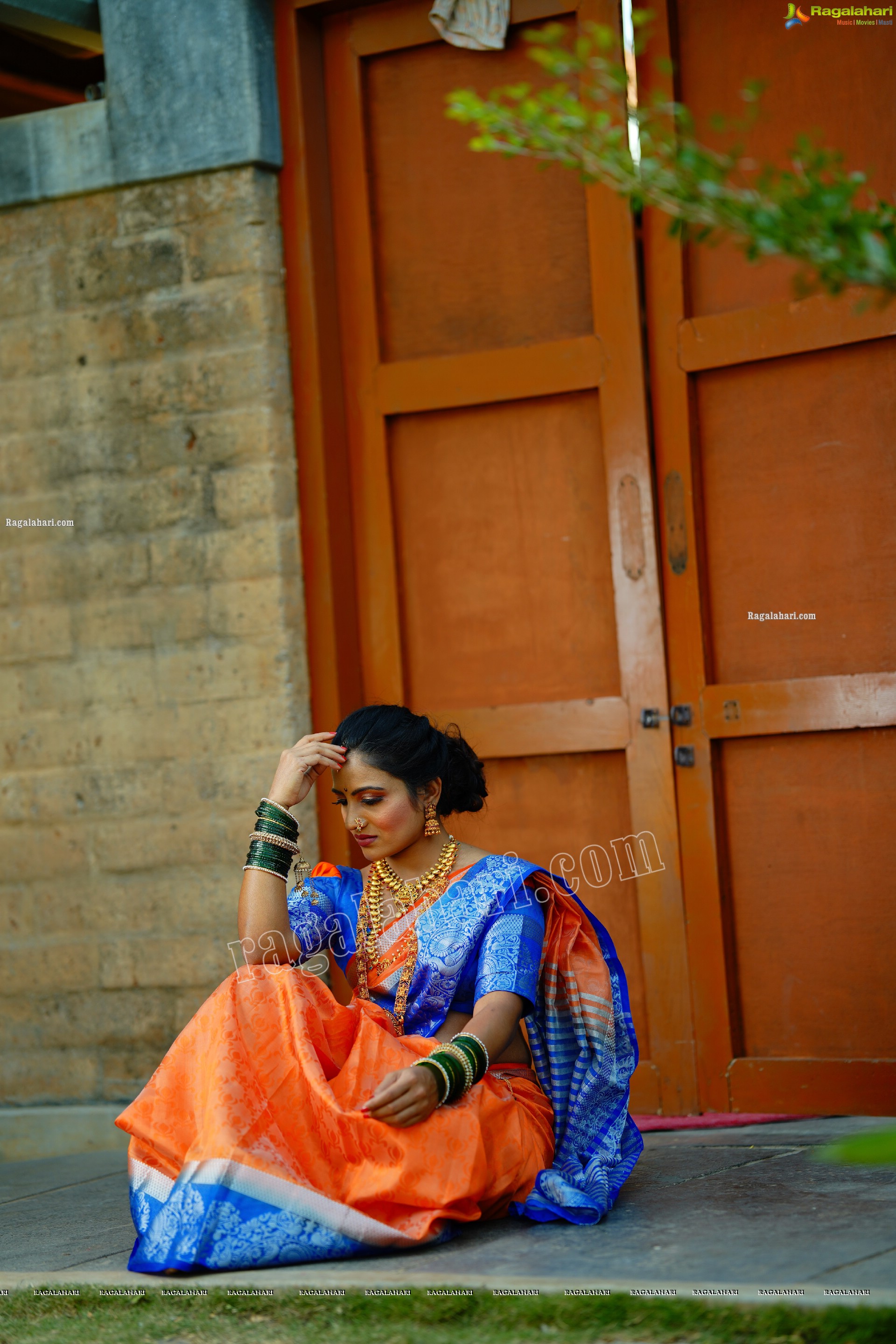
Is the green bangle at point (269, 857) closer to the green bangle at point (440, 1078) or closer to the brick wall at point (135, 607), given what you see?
the green bangle at point (440, 1078)

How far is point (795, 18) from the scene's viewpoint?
3.88 m

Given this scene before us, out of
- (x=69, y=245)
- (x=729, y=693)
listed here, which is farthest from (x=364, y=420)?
(x=729, y=693)

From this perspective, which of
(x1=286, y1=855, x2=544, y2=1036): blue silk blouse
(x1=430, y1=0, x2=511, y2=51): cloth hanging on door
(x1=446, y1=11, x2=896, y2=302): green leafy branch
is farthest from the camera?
(x1=430, y1=0, x2=511, y2=51): cloth hanging on door

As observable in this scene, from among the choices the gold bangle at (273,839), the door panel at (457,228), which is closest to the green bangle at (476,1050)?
the gold bangle at (273,839)

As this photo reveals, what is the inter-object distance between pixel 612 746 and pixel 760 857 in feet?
1.63

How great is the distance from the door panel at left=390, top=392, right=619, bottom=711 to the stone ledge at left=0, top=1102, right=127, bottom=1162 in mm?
1539

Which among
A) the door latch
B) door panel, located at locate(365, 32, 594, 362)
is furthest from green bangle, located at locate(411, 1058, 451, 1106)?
door panel, located at locate(365, 32, 594, 362)

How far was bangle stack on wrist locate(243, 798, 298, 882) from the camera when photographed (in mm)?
3121

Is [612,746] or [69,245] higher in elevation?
[69,245]

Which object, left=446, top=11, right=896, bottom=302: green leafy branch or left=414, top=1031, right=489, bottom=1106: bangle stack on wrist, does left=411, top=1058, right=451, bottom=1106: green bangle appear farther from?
left=446, top=11, right=896, bottom=302: green leafy branch

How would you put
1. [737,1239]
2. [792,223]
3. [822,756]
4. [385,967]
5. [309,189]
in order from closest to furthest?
[792,223] → [737,1239] → [385,967] → [822,756] → [309,189]

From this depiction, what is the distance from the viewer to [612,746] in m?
4.09

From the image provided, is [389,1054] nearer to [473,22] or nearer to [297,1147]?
[297,1147]

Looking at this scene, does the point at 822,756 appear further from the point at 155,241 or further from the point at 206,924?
the point at 155,241
